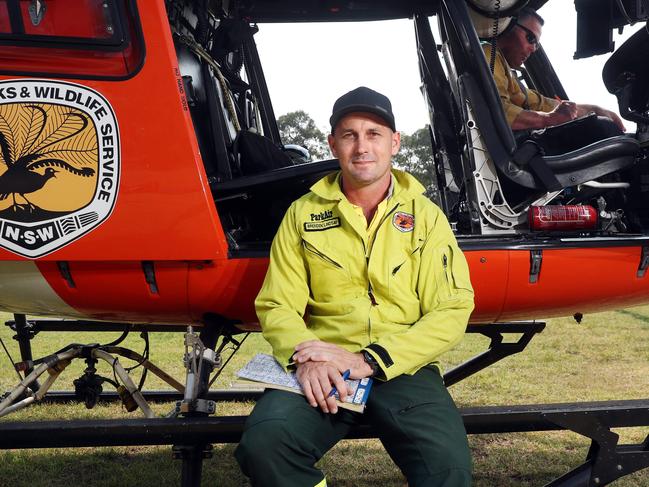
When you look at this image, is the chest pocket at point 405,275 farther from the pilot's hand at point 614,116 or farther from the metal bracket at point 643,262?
the pilot's hand at point 614,116

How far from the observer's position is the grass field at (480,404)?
3.36 metres

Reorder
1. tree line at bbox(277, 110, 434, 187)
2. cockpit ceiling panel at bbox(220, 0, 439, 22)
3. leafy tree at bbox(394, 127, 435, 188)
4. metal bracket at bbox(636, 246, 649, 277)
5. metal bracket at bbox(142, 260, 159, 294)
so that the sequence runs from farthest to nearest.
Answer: leafy tree at bbox(394, 127, 435, 188), tree line at bbox(277, 110, 434, 187), cockpit ceiling panel at bbox(220, 0, 439, 22), metal bracket at bbox(636, 246, 649, 277), metal bracket at bbox(142, 260, 159, 294)

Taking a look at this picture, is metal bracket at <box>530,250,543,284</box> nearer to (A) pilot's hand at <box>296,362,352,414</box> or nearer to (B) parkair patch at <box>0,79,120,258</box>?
(A) pilot's hand at <box>296,362,352,414</box>

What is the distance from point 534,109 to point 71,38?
207 cm

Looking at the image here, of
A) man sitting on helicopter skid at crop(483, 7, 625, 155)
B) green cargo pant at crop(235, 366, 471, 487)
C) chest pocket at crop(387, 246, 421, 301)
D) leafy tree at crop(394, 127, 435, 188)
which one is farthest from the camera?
leafy tree at crop(394, 127, 435, 188)

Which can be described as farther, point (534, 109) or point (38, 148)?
point (534, 109)

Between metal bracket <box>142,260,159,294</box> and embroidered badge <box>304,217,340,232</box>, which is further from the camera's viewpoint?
metal bracket <box>142,260,159,294</box>

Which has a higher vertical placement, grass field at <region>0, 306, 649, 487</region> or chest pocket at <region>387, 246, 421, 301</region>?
chest pocket at <region>387, 246, 421, 301</region>

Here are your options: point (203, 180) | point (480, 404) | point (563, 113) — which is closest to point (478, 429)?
point (203, 180)

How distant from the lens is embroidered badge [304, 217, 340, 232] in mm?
2189

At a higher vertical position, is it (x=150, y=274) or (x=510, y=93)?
(x=510, y=93)

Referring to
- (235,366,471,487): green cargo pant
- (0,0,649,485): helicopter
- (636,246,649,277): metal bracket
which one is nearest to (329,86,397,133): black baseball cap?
(0,0,649,485): helicopter

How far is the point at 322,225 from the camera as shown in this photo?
219 centimetres

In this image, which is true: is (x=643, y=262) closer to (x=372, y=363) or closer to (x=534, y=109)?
(x=534, y=109)
